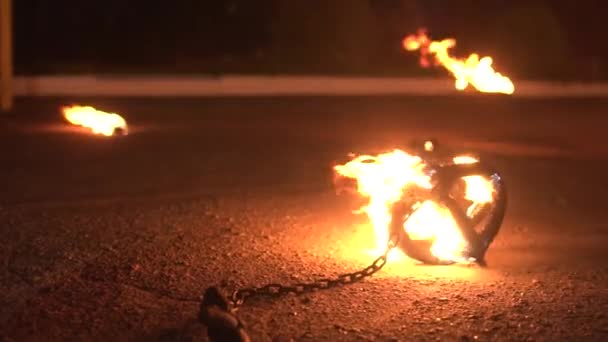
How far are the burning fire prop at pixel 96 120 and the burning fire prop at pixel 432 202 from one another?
387 inches

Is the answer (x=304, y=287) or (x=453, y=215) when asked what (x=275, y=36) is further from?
(x=304, y=287)

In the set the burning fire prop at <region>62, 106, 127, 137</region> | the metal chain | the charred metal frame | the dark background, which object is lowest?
the metal chain

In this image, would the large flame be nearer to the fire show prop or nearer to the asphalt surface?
the fire show prop

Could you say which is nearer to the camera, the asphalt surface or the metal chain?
the asphalt surface

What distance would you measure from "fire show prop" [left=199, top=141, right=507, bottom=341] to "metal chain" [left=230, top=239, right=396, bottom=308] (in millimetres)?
22

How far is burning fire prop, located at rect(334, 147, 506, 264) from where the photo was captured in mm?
7613

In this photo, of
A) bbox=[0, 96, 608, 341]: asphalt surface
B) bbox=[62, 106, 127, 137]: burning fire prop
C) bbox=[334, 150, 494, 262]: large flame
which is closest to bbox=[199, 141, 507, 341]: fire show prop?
bbox=[334, 150, 494, 262]: large flame

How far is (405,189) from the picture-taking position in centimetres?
760

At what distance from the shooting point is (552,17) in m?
34.8

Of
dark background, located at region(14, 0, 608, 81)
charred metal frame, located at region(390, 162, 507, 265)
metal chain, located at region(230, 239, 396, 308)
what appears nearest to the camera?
metal chain, located at region(230, 239, 396, 308)

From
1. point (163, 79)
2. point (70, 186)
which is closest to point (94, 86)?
point (163, 79)

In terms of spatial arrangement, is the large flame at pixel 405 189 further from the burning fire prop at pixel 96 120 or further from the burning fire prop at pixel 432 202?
the burning fire prop at pixel 96 120

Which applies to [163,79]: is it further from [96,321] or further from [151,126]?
[96,321]

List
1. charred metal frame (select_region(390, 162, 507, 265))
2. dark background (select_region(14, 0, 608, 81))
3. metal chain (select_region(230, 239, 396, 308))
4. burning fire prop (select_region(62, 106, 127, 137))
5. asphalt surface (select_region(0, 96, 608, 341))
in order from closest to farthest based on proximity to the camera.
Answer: asphalt surface (select_region(0, 96, 608, 341)), metal chain (select_region(230, 239, 396, 308)), charred metal frame (select_region(390, 162, 507, 265)), burning fire prop (select_region(62, 106, 127, 137)), dark background (select_region(14, 0, 608, 81))
